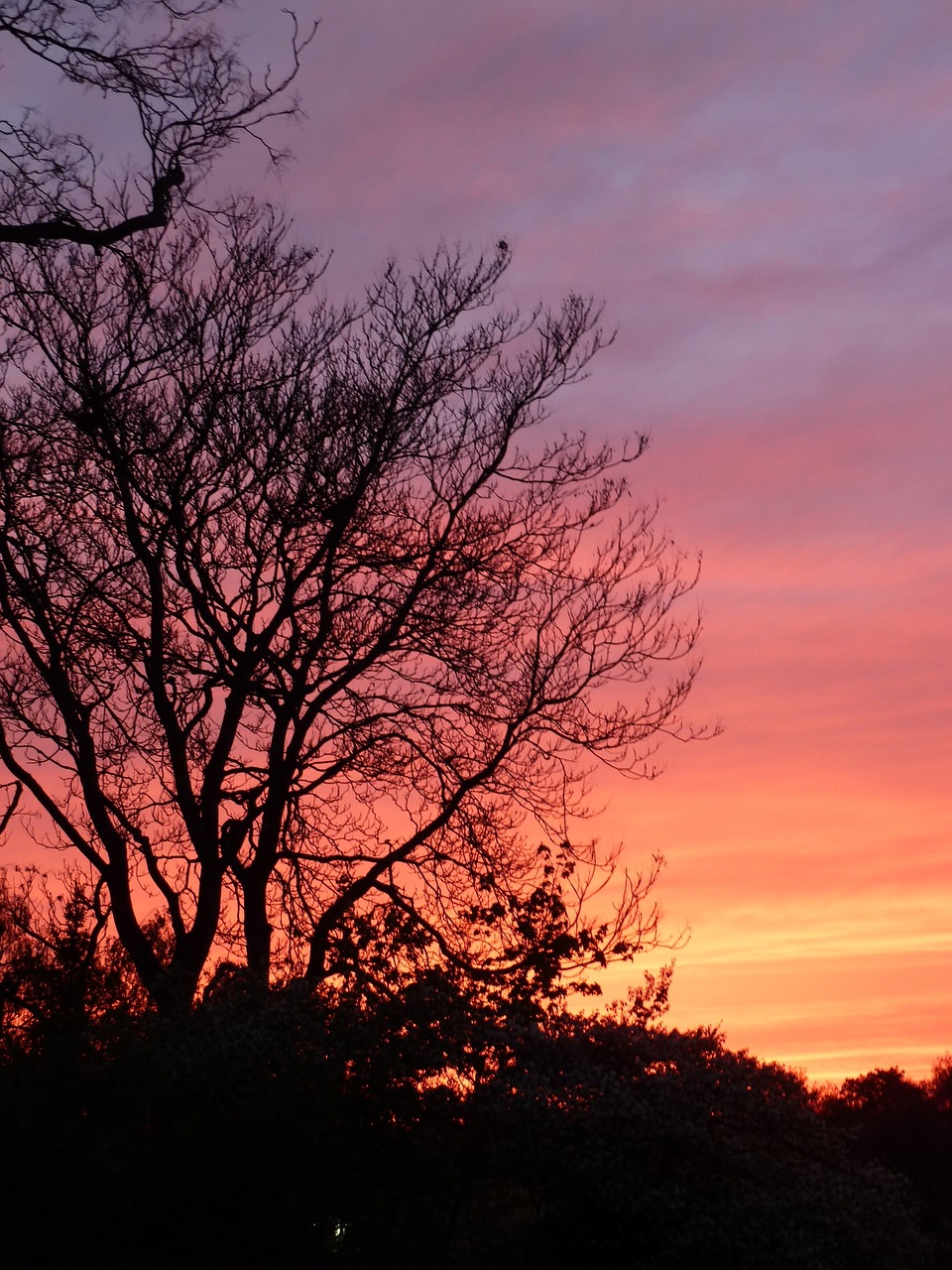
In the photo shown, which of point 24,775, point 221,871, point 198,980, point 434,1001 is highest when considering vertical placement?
point 24,775

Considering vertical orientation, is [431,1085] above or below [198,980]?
below

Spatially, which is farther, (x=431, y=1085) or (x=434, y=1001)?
(x=434, y=1001)

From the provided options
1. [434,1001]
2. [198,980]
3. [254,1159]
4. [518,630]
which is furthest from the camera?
[518,630]

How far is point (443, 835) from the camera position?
17766 mm

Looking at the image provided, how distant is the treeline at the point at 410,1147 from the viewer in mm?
11844

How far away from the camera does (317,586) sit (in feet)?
57.4

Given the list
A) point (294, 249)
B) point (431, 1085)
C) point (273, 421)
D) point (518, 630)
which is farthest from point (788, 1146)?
point (294, 249)

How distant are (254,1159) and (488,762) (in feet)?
21.9

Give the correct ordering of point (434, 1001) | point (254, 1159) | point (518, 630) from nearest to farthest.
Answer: point (254, 1159), point (434, 1001), point (518, 630)

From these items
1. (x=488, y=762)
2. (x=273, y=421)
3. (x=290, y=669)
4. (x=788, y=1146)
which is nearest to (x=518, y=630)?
(x=488, y=762)

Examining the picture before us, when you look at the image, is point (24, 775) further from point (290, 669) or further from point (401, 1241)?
point (401, 1241)

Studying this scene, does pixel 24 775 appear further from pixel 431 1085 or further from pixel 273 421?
pixel 431 1085

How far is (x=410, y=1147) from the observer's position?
1236cm

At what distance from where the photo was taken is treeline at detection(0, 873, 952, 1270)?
38.9 ft
